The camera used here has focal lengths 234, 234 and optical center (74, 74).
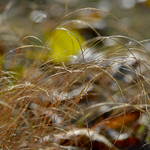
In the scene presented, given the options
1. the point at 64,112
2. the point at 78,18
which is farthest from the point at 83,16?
the point at 64,112

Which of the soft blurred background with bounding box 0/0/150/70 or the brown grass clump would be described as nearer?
the brown grass clump

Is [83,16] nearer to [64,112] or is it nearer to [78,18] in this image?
[78,18]

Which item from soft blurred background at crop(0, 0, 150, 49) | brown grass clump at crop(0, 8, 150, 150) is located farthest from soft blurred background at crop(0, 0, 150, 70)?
brown grass clump at crop(0, 8, 150, 150)

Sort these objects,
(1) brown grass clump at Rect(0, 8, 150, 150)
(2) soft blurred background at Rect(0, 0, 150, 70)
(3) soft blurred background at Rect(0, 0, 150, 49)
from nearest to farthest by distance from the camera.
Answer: (1) brown grass clump at Rect(0, 8, 150, 150) → (2) soft blurred background at Rect(0, 0, 150, 70) → (3) soft blurred background at Rect(0, 0, 150, 49)

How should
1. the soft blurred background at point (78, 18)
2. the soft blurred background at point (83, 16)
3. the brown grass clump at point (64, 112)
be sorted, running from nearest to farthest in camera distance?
1. the brown grass clump at point (64, 112)
2. the soft blurred background at point (78, 18)
3. the soft blurred background at point (83, 16)

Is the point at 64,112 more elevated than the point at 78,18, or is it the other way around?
the point at 64,112

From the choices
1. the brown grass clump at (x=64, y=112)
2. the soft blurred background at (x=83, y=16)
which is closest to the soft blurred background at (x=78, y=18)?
the soft blurred background at (x=83, y=16)

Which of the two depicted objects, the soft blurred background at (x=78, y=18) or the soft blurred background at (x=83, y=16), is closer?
the soft blurred background at (x=78, y=18)

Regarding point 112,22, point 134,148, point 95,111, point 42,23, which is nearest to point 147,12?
point 112,22

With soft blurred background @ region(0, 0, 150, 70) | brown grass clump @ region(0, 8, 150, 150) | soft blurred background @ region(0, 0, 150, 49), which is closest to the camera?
brown grass clump @ region(0, 8, 150, 150)

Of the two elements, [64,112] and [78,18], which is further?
[78,18]

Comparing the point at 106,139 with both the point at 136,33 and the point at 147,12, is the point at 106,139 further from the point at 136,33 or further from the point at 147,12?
the point at 147,12

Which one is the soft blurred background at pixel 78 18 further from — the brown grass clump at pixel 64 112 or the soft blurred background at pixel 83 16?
the brown grass clump at pixel 64 112

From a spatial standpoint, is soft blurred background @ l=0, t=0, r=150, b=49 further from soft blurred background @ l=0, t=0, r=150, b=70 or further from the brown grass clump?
the brown grass clump
